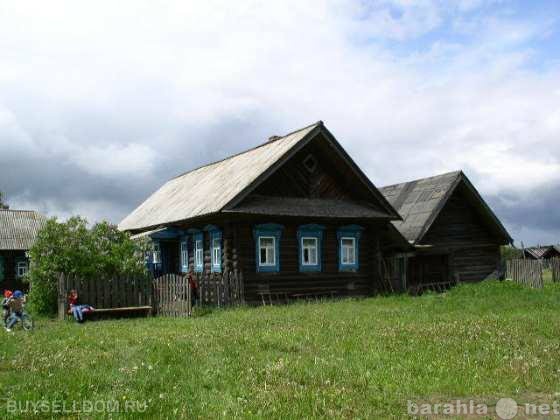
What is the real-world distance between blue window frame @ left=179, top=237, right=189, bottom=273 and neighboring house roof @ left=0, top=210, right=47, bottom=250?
11555mm

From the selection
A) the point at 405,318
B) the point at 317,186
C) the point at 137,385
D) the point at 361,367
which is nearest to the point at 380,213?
the point at 317,186

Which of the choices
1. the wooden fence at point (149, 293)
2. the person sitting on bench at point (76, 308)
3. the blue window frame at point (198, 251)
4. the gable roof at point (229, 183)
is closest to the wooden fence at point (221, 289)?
the wooden fence at point (149, 293)

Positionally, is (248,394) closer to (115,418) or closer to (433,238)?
(115,418)

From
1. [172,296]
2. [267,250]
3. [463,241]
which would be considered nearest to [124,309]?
[172,296]

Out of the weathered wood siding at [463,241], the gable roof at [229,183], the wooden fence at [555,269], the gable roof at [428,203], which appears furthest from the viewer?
the wooden fence at [555,269]

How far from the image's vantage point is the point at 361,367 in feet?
26.9

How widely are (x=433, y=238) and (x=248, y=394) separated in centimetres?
2158

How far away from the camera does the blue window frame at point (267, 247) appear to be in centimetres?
2130

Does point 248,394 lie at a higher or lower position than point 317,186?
lower

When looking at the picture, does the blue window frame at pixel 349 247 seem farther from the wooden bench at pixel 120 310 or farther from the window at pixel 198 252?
the wooden bench at pixel 120 310

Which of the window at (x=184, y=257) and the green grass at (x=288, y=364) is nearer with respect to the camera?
the green grass at (x=288, y=364)

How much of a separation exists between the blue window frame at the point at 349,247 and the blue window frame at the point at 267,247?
110 inches

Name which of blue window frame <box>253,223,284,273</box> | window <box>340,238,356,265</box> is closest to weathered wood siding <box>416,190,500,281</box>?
window <box>340,238,356,265</box>

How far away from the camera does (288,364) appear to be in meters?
8.45
